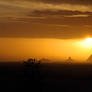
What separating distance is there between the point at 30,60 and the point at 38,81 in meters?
14.5

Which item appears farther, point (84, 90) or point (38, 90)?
point (84, 90)

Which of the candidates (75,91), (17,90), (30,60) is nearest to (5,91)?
(17,90)

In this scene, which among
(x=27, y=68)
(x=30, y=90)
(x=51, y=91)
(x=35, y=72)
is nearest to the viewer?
(x=30, y=90)

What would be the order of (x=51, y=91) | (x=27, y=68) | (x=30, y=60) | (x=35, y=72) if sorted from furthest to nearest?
(x=30, y=60) → (x=27, y=68) → (x=35, y=72) → (x=51, y=91)

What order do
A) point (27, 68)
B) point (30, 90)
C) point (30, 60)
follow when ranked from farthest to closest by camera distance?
point (30, 60) → point (27, 68) → point (30, 90)

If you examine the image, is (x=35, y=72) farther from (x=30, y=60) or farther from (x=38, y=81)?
(x=30, y=60)

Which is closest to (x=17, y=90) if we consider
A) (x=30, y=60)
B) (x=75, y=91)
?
(x=75, y=91)

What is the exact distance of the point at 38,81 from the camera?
2489 inches

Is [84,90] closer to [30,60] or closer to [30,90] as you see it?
[30,90]

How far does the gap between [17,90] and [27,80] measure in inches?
375

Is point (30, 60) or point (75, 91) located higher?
point (30, 60)

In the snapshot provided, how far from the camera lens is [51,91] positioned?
62.4 metres

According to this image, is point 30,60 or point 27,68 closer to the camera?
point 27,68

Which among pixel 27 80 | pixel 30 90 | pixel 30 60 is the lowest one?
pixel 30 90
